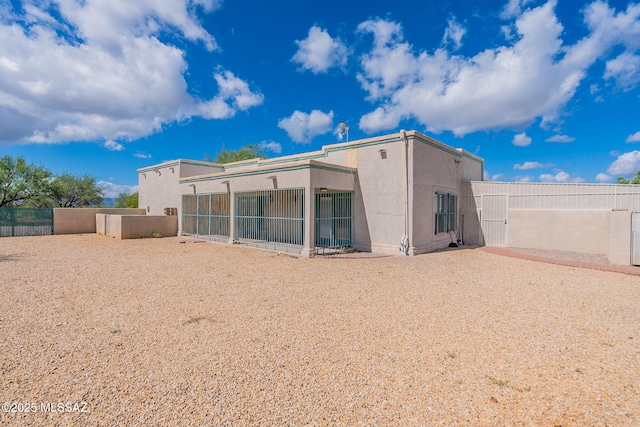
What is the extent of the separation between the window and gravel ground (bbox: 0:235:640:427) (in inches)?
235

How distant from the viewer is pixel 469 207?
14461mm

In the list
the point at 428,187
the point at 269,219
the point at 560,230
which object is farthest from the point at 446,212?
the point at 269,219

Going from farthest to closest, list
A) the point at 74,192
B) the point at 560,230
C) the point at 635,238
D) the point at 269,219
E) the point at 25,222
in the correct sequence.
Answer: the point at 74,192, the point at 25,222, the point at 269,219, the point at 560,230, the point at 635,238

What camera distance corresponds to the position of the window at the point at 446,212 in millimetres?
13169

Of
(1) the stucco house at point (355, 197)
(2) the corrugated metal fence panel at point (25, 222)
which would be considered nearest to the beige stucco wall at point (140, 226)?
(1) the stucco house at point (355, 197)

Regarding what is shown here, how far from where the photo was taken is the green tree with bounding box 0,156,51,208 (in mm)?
23875

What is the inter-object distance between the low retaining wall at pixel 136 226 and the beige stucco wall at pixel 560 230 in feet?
59.0

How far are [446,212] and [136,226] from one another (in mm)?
16032

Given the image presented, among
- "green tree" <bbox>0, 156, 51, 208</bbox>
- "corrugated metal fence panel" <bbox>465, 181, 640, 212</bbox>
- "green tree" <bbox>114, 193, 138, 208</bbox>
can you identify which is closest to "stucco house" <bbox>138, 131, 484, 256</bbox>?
"corrugated metal fence panel" <bbox>465, 181, 640, 212</bbox>

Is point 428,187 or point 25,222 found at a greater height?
point 428,187

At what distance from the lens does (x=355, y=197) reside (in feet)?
41.6

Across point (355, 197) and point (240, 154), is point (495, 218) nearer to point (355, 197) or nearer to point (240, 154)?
point (355, 197)

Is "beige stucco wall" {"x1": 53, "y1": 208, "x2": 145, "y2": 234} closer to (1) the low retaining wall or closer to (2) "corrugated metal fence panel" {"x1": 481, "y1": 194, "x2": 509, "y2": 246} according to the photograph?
(1) the low retaining wall

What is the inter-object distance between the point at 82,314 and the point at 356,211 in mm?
9598
